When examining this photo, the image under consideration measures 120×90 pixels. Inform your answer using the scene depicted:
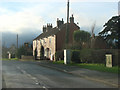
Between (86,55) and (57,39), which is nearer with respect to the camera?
(86,55)

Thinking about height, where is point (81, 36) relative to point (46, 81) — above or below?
above

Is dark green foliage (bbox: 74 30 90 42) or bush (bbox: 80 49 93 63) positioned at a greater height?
dark green foliage (bbox: 74 30 90 42)

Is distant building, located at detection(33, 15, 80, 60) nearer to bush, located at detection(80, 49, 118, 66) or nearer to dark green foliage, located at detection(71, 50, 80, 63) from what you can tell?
dark green foliage, located at detection(71, 50, 80, 63)

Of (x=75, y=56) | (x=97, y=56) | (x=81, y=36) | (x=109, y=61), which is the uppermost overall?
(x=81, y=36)

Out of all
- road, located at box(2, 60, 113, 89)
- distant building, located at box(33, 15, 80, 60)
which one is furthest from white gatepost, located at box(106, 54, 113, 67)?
distant building, located at box(33, 15, 80, 60)

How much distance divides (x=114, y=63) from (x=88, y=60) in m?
5.18

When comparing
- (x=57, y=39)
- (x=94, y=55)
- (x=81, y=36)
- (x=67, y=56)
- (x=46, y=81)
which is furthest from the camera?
(x=57, y=39)

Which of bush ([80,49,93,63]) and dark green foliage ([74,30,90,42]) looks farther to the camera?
dark green foliage ([74,30,90,42])

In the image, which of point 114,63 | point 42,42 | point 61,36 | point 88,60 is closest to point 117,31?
point 114,63

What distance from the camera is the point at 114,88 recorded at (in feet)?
30.6

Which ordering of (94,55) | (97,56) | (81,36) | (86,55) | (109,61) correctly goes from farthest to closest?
(81,36) < (86,55) < (94,55) < (97,56) < (109,61)

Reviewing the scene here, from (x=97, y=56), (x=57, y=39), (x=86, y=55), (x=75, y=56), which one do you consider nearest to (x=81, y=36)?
(x=57, y=39)

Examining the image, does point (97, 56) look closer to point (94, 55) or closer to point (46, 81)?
point (94, 55)

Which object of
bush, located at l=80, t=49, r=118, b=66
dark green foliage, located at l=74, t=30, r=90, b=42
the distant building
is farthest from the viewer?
the distant building
